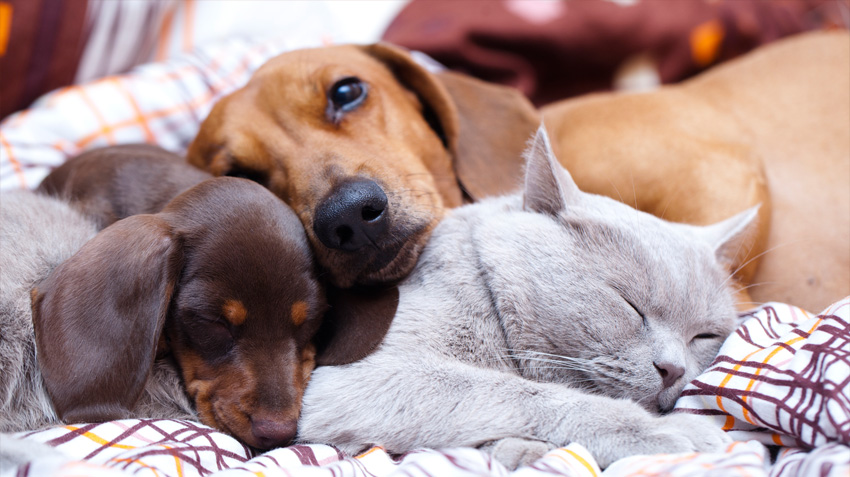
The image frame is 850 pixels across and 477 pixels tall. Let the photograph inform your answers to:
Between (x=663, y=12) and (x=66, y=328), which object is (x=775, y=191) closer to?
(x=663, y=12)

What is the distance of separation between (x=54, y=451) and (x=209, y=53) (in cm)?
197

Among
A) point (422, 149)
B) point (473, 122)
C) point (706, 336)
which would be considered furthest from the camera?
point (473, 122)

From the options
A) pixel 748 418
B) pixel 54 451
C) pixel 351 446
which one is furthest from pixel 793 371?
pixel 54 451

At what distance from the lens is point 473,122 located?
2199 millimetres

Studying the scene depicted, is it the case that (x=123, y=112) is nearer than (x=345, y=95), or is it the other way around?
(x=345, y=95)

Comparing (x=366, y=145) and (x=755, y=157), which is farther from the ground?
(x=366, y=145)

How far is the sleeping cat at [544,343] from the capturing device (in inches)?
48.0

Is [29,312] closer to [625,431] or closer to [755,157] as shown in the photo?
[625,431]

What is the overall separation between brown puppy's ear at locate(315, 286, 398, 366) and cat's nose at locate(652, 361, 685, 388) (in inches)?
23.3

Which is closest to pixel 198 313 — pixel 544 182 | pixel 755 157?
pixel 544 182

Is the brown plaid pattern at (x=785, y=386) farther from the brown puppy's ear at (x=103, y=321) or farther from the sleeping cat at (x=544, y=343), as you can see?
the brown puppy's ear at (x=103, y=321)

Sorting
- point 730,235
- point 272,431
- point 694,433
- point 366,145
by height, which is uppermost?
point 366,145

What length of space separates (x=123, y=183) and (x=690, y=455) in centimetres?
153

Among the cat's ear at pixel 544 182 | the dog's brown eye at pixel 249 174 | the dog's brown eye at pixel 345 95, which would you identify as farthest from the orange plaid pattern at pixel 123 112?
the cat's ear at pixel 544 182
